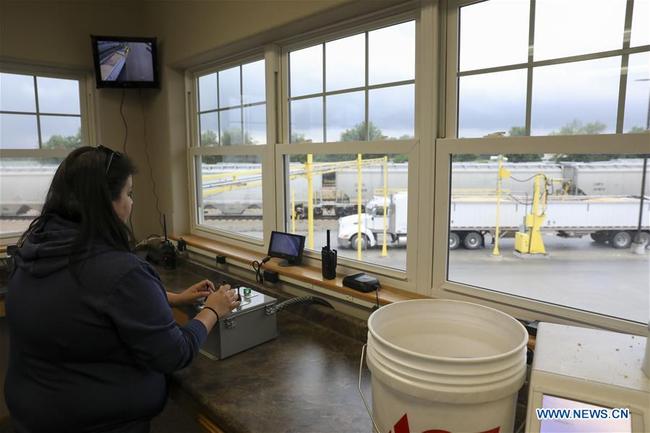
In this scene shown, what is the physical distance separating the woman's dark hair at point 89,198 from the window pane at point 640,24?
1526 mm

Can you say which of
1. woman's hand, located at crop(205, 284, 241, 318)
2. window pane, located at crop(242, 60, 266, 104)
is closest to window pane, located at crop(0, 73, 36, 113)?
window pane, located at crop(242, 60, 266, 104)

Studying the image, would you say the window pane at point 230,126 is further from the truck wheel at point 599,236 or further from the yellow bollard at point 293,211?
the truck wheel at point 599,236

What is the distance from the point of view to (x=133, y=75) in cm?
294

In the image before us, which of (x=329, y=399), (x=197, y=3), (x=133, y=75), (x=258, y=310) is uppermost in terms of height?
(x=197, y=3)

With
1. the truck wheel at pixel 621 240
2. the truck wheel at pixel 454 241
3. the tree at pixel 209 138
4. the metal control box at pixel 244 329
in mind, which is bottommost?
the metal control box at pixel 244 329

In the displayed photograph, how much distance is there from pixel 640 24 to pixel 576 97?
0.24 meters

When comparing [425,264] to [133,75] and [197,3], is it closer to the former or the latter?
[197,3]

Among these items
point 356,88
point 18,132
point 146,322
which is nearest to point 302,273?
point 356,88

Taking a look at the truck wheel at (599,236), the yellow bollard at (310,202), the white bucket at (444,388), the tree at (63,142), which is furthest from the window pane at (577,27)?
the tree at (63,142)

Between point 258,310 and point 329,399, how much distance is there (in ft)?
1.51

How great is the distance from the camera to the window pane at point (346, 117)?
1.93 meters

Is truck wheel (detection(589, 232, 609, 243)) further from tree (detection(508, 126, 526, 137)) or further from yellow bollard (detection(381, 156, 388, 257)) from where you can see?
yellow bollard (detection(381, 156, 388, 257))

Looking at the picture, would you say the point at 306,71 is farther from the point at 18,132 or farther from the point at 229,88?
the point at 18,132

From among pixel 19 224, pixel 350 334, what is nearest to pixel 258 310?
pixel 350 334
